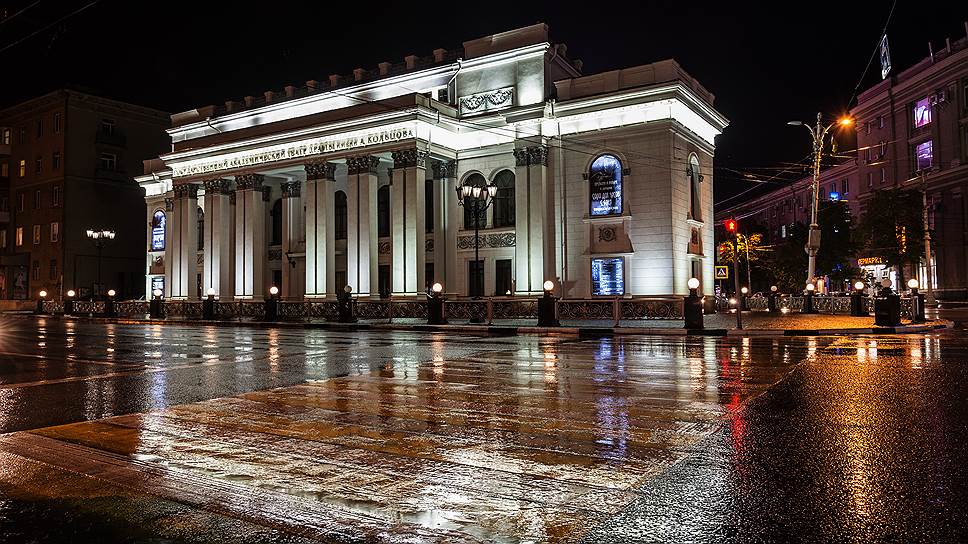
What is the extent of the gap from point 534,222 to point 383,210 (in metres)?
11.6

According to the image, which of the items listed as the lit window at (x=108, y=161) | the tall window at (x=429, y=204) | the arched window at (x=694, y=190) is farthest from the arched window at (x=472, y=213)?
the lit window at (x=108, y=161)

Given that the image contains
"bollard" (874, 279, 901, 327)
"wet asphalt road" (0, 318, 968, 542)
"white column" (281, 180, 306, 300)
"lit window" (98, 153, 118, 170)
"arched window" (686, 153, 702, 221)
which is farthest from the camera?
"lit window" (98, 153, 118, 170)

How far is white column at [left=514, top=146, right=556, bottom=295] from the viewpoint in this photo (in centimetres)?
3716

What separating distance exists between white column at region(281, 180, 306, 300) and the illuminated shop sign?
20.3 meters

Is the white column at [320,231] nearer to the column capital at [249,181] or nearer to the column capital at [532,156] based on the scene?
the column capital at [249,181]

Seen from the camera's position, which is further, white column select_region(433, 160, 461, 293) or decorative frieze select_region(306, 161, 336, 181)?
decorative frieze select_region(306, 161, 336, 181)

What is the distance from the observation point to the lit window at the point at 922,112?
5500 centimetres

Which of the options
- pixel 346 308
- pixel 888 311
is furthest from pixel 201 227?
pixel 888 311

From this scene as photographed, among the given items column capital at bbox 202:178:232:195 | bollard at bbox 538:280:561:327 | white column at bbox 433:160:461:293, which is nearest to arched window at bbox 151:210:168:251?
column capital at bbox 202:178:232:195

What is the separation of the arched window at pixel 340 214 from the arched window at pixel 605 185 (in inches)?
692

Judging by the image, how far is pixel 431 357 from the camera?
1552 centimetres

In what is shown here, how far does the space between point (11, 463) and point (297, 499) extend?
9.71 feet

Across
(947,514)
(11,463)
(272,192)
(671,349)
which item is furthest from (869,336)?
(272,192)

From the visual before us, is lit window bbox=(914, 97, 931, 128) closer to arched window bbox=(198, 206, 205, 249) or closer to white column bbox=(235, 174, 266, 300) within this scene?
white column bbox=(235, 174, 266, 300)
